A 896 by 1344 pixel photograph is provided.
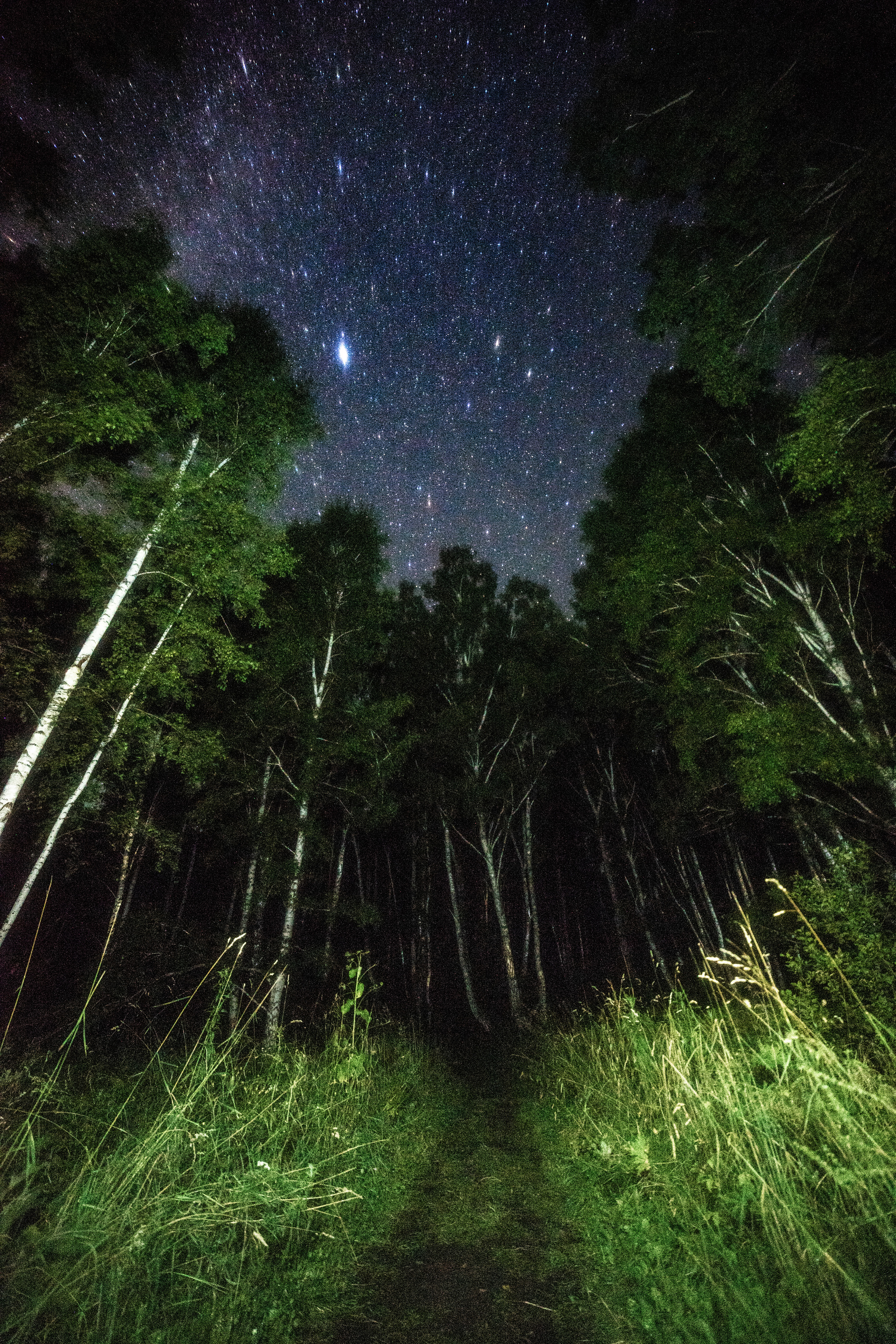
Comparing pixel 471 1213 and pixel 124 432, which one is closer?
pixel 471 1213

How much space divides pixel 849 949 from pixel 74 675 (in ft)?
31.9

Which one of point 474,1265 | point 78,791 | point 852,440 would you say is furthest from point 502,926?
point 852,440

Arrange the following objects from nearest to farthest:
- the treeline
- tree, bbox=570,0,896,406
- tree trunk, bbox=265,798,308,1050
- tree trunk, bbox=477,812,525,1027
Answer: tree, bbox=570,0,896,406 → the treeline → tree trunk, bbox=265,798,308,1050 → tree trunk, bbox=477,812,525,1027

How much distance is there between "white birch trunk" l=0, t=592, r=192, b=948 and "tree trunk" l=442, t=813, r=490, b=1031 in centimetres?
1138

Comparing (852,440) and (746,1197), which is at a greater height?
(852,440)

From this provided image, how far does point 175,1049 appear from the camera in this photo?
657 centimetres

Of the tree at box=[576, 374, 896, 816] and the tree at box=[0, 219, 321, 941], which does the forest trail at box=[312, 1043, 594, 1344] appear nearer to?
the tree at box=[0, 219, 321, 941]

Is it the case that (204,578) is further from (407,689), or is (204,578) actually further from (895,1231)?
(407,689)

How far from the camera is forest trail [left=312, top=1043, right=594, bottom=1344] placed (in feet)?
7.73

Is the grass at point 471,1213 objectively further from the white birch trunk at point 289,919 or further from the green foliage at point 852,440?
the green foliage at point 852,440

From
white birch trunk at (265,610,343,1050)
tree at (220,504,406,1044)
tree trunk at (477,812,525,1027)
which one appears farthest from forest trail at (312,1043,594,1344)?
tree trunk at (477,812,525,1027)

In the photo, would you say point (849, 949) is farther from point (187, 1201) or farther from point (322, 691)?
point (322, 691)

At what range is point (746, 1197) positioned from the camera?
245 centimetres

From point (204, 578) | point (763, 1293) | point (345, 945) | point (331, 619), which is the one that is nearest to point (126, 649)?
point (204, 578)
